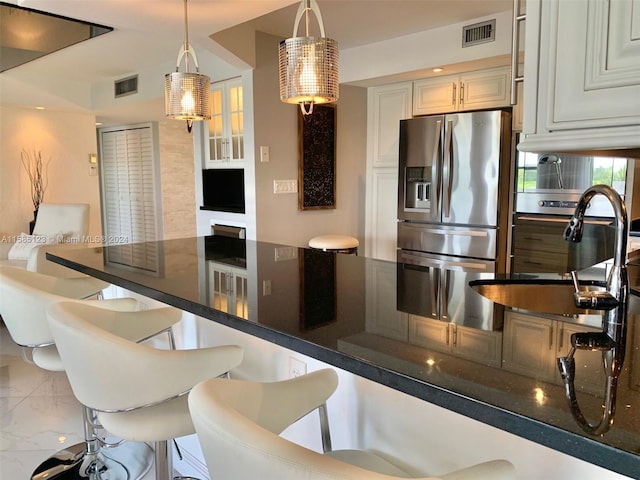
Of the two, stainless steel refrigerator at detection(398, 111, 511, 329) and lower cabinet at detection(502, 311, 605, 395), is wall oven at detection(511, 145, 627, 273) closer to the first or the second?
stainless steel refrigerator at detection(398, 111, 511, 329)

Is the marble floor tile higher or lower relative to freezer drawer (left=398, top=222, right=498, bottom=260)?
lower

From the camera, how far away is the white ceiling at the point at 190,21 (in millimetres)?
2463

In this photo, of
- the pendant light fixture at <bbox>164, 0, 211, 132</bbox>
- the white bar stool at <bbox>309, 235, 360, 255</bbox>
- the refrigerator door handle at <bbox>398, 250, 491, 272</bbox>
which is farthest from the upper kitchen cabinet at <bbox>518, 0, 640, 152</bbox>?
the white bar stool at <bbox>309, 235, 360, 255</bbox>

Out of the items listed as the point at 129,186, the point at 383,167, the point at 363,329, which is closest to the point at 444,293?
the point at 363,329

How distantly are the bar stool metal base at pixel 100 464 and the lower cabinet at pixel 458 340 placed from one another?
1610 millimetres

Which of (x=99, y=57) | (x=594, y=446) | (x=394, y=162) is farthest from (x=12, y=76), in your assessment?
(x=594, y=446)

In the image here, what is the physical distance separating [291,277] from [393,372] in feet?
2.73

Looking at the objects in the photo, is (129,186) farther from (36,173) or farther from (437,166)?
(437,166)

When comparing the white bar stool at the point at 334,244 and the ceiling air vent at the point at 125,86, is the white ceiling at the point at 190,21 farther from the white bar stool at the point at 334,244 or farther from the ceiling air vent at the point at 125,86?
the white bar stool at the point at 334,244

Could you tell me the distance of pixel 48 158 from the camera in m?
6.00

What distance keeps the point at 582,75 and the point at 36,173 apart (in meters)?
6.33

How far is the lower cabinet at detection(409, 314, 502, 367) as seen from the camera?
33.9 inches

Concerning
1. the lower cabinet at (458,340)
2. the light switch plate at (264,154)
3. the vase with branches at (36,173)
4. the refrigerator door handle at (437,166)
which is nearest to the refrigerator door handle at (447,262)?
the refrigerator door handle at (437,166)

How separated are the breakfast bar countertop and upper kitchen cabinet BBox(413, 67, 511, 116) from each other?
2145 millimetres
